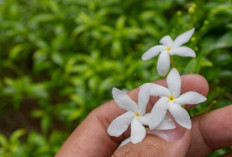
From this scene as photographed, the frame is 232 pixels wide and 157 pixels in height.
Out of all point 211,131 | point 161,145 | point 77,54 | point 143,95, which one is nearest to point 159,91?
point 143,95

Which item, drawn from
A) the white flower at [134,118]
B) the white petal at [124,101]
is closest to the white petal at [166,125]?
the white flower at [134,118]

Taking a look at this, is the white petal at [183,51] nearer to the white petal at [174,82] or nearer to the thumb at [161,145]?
the white petal at [174,82]

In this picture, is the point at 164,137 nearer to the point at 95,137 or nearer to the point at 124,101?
the point at 124,101

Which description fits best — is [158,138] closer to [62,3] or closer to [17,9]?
[62,3]

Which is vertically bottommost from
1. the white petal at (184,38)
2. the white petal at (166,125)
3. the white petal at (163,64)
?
the white petal at (166,125)

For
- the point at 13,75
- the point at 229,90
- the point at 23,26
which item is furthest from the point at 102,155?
the point at 13,75

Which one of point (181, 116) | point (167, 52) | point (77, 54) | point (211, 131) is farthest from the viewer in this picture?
point (77, 54)

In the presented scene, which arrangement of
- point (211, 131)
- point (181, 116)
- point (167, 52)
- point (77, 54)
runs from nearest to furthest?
point (181, 116)
point (167, 52)
point (211, 131)
point (77, 54)
